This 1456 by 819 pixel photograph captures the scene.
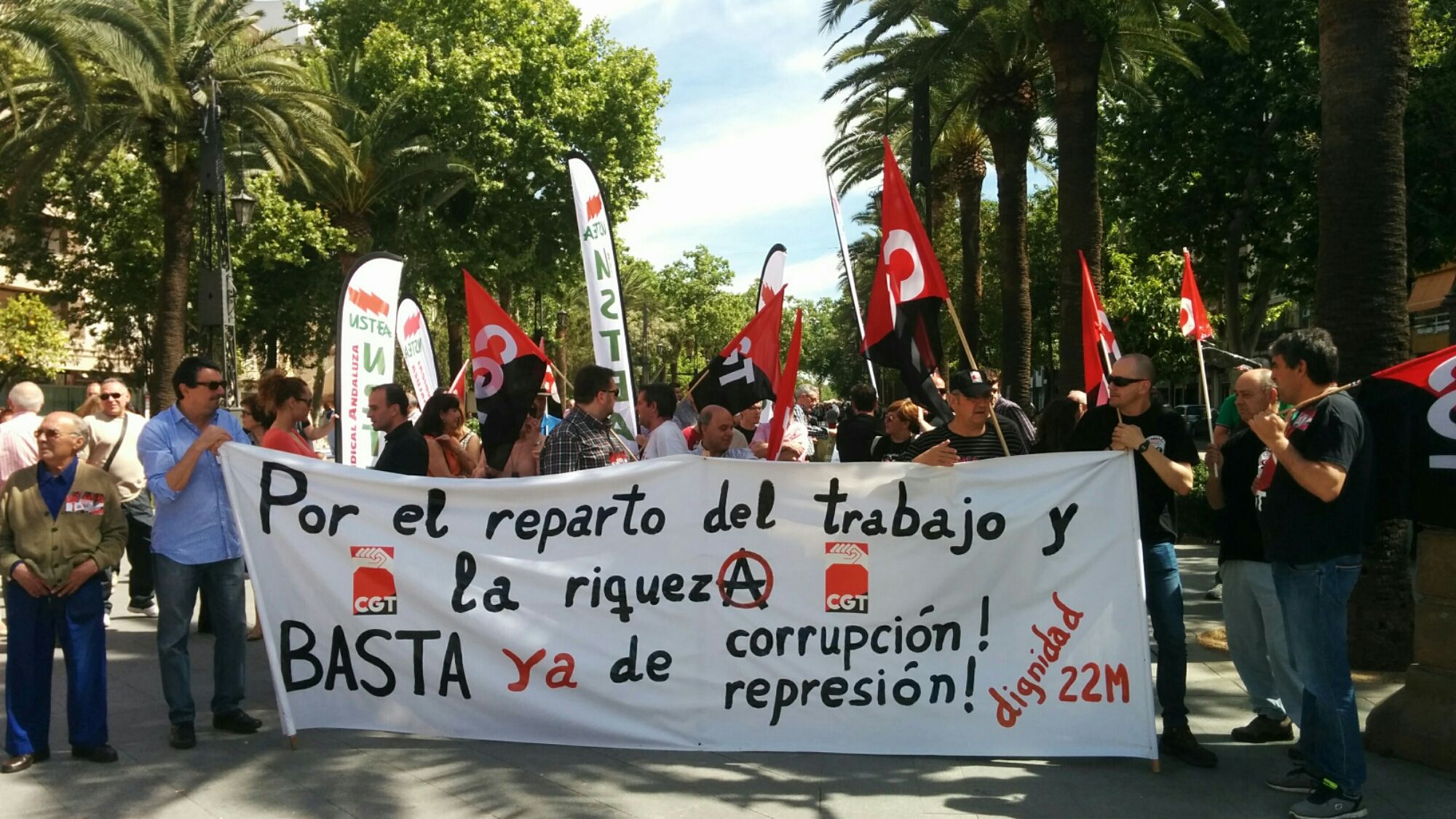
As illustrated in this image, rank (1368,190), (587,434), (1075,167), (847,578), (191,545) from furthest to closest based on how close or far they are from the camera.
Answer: (1075,167), (1368,190), (587,434), (191,545), (847,578)

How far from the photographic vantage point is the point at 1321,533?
4695 millimetres

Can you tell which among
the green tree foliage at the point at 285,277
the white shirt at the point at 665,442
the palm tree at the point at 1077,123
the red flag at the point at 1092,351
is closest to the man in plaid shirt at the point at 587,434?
the white shirt at the point at 665,442

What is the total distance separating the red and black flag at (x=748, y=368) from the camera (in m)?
8.55

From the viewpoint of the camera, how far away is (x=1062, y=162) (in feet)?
50.2

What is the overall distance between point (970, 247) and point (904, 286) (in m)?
20.6

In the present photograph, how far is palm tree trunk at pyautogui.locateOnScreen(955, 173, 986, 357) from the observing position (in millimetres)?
26000

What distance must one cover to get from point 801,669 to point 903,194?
2.52 meters

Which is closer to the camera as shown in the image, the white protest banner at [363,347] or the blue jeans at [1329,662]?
the blue jeans at [1329,662]

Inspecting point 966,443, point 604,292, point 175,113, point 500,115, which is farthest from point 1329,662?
point 500,115

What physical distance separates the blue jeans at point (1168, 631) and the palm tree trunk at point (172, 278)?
18787 mm

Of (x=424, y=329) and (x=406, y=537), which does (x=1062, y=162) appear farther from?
(x=406, y=537)

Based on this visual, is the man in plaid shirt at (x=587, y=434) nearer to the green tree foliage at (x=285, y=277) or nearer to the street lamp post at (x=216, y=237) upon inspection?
the street lamp post at (x=216, y=237)

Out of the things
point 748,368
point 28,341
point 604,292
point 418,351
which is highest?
point 28,341

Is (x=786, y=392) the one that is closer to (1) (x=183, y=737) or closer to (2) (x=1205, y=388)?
(2) (x=1205, y=388)
